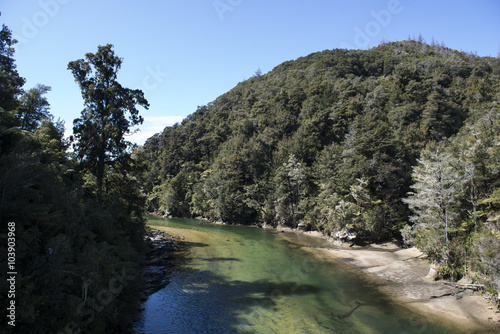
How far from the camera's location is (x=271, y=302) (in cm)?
1652

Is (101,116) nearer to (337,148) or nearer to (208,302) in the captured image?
(208,302)

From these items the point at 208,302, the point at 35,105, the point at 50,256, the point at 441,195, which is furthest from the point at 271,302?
the point at 35,105

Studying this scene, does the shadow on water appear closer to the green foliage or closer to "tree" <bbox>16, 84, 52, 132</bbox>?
the green foliage

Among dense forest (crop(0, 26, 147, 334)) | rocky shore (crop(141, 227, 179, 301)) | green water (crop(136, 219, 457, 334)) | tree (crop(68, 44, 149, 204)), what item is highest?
tree (crop(68, 44, 149, 204))

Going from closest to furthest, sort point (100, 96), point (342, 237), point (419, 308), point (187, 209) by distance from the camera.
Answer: point (419, 308) → point (100, 96) → point (342, 237) → point (187, 209)

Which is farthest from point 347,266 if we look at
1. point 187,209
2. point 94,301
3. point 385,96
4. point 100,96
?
point 187,209

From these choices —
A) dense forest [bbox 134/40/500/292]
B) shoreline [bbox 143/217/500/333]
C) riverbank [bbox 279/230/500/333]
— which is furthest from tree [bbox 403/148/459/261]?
shoreline [bbox 143/217/500/333]

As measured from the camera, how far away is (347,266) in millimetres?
24500

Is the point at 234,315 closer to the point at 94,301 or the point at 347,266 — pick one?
the point at 94,301

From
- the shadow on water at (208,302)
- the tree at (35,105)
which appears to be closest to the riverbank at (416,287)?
the shadow on water at (208,302)

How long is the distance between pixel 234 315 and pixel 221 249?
639 inches

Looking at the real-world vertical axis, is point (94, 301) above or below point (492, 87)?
below

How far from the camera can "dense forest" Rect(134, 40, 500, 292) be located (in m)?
19.0

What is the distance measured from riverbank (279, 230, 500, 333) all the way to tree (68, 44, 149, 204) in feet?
74.7
